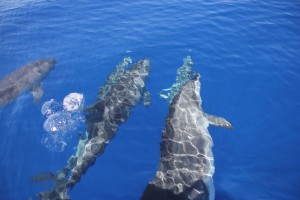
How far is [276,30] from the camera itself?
758 inches

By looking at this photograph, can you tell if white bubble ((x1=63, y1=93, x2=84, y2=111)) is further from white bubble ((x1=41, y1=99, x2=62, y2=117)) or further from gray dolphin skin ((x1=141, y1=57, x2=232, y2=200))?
gray dolphin skin ((x1=141, y1=57, x2=232, y2=200))

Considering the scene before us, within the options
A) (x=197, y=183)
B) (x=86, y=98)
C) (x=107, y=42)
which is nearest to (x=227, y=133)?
(x=197, y=183)

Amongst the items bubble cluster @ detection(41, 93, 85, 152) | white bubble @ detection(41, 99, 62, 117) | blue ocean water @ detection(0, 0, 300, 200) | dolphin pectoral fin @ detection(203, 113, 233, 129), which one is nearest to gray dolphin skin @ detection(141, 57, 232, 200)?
dolphin pectoral fin @ detection(203, 113, 233, 129)

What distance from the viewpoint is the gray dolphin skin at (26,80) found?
15266 mm

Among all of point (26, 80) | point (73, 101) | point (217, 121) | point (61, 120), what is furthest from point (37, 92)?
point (217, 121)

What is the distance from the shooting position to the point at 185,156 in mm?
10656

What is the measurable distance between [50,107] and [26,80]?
3827 millimetres

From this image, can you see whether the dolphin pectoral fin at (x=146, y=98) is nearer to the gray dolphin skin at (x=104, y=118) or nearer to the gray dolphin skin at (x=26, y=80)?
the gray dolphin skin at (x=104, y=118)

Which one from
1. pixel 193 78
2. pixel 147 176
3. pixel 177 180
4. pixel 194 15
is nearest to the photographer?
pixel 177 180

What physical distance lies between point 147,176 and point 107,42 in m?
10.7

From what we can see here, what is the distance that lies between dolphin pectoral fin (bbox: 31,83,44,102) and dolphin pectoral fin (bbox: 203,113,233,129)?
29.5 ft

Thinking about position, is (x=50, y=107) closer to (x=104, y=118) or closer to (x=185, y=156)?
(x=104, y=118)

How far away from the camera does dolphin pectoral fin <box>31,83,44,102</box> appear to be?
14.9 meters

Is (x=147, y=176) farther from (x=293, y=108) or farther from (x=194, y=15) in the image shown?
(x=194, y=15)
